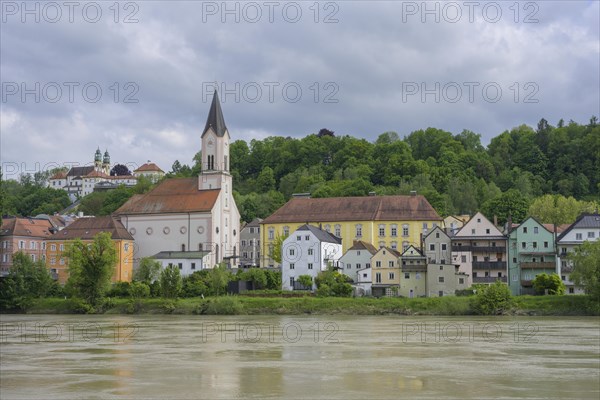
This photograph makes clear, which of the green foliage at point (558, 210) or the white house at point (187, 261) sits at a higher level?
the green foliage at point (558, 210)

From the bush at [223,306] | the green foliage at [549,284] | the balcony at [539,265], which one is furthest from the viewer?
the balcony at [539,265]

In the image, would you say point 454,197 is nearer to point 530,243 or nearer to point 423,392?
point 530,243

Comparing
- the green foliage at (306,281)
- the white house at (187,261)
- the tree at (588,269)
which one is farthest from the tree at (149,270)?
the tree at (588,269)

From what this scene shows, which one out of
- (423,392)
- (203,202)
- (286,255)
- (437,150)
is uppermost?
(437,150)

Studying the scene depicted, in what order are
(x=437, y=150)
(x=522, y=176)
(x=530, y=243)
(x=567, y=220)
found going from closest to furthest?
(x=530, y=243) → (x=567, y=220) → (x=522, y=176) → (x=437, y=150)

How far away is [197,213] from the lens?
89.1m

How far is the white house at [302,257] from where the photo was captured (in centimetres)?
7644

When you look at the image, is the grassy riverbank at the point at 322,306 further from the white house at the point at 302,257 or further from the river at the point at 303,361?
the river at the point at 303,361

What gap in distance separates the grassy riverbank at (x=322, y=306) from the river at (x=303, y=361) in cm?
984

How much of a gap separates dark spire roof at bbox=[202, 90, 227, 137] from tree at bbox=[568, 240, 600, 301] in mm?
46504

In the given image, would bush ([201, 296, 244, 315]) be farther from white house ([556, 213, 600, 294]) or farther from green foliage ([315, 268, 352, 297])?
white house ([556, 213, 600, 294])

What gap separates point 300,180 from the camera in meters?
133

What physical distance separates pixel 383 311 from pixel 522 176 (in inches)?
2860

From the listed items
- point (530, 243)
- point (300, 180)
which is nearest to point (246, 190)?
point (300, 180)
